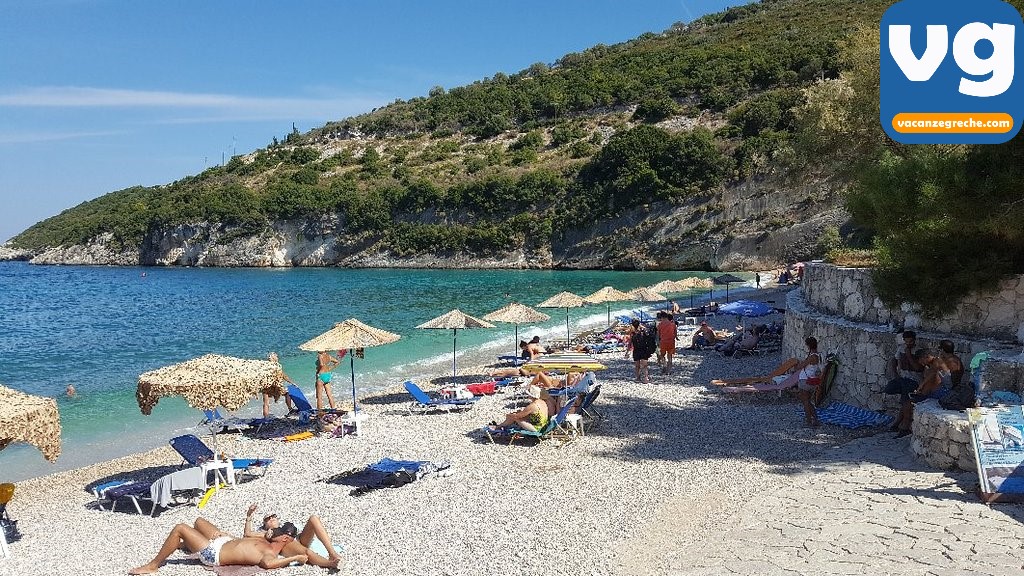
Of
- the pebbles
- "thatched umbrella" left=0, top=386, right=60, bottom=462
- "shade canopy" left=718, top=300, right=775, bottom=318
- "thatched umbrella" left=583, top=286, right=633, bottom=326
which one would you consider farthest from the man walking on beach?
"thatched umbrella" left=0, top=386, right=60, bottom=462

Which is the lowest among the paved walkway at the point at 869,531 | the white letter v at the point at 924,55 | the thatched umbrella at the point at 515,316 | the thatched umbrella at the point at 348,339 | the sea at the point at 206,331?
the sea at the point at 206,331

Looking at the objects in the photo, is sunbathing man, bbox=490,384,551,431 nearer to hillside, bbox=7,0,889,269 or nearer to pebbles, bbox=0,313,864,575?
pebbles, bbox=0,313,864,575

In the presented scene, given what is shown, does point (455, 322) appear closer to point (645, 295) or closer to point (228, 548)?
point (228, 548)

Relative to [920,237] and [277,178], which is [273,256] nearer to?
[277,178]

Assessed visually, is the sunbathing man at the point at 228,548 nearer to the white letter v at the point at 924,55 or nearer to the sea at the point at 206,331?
the sea at the point at 206,331

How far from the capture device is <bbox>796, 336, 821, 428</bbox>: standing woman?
10.1 meters

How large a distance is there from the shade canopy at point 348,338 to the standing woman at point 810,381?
6.59m

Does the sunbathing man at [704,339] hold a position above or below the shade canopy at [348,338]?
below

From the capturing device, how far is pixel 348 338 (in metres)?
11.9

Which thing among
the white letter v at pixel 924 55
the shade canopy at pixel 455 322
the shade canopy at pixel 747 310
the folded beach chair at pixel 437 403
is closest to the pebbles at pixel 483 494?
the folded beach chair at pixel 437 403

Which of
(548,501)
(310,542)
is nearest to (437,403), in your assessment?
(548,501)

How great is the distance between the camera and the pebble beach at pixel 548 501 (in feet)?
20.5

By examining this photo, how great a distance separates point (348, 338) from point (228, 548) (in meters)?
5.82

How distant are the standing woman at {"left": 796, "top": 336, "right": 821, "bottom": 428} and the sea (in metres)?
9.39
